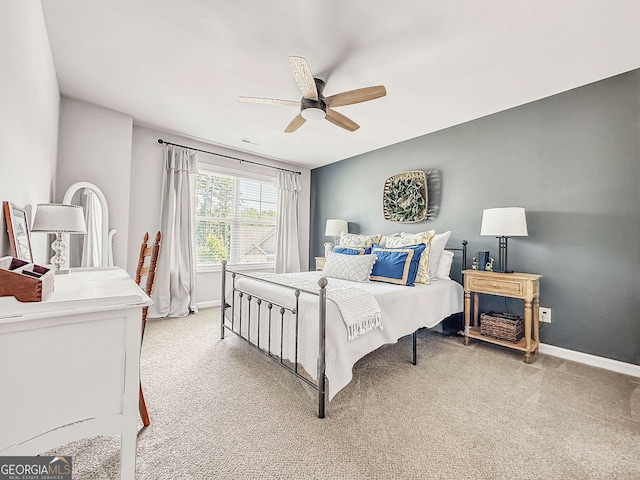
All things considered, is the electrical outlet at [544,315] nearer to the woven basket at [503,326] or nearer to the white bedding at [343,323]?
the woven basket at [503,326]

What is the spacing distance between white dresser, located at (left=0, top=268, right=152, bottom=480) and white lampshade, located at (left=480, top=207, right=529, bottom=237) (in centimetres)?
287

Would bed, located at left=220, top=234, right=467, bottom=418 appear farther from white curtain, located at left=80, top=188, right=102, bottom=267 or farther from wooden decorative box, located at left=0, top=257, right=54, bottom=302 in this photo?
white curtain, located at left=80, top=188, right=102, bottom=267

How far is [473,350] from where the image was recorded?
2891mm

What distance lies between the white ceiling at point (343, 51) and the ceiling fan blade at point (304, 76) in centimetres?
29

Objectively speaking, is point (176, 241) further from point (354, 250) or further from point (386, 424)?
point (386, 424)

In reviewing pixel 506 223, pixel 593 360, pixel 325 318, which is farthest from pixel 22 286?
pixel 593 360

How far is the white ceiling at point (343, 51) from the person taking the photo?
71.3 inches

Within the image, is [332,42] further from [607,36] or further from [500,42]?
[607,36]

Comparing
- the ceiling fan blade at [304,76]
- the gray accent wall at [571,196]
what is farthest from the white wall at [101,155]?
the gray accent wall at [571,196]

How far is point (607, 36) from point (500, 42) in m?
0.70

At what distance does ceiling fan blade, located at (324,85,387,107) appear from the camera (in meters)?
2.15

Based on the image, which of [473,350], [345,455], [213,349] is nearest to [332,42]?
[345,455]

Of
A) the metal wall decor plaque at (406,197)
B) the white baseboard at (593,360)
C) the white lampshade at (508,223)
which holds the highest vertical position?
the metal wall decor plaque at (406,197)

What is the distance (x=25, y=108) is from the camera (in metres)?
1.64
